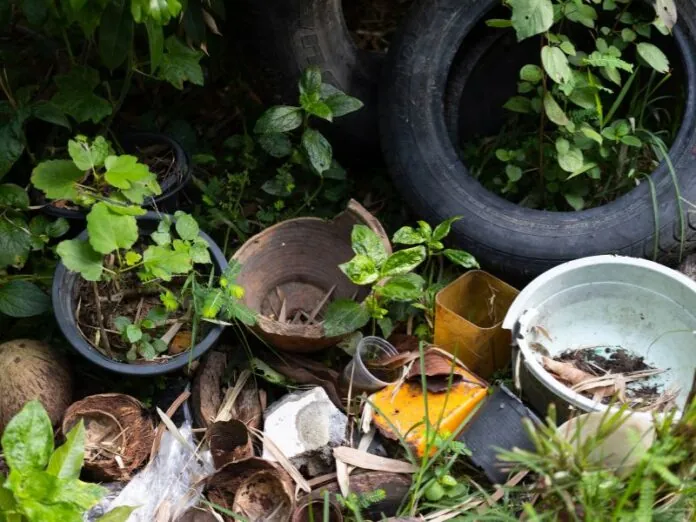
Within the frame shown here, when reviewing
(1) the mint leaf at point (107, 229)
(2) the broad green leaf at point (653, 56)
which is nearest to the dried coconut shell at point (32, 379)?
(1) the mint leaf at point (107, 229)

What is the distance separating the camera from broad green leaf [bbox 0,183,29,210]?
218 cm

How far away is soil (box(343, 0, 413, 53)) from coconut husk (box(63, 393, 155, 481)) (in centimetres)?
154

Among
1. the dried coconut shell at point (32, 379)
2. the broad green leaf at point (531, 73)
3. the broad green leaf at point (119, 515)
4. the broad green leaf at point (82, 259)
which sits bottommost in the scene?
the dried coconut shell at point (32, 379)

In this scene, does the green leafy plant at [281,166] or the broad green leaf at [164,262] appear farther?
the green leafy plant at [281,166]

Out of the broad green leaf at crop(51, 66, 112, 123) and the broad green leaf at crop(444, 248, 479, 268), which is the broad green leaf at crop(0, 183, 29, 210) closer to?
the broad green leaf at crop(51, 66, 112, 123)

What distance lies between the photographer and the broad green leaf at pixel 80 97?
225 centimetres

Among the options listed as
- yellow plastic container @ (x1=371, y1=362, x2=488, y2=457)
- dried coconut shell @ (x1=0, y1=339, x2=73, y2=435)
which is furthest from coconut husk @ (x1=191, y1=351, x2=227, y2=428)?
yellow plastic container @ (x1=371, y1=362, x2=488, y2=457)

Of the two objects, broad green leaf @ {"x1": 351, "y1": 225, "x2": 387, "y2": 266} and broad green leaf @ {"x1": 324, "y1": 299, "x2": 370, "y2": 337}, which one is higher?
broad green leaf @ {"x1": 351, "y1": 225, "x2": 387, "y2": 266}

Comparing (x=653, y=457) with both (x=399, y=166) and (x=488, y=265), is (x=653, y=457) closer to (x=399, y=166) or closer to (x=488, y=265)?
(x=488, y=265)

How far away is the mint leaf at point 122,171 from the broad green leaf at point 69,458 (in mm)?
578

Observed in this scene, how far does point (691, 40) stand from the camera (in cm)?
234

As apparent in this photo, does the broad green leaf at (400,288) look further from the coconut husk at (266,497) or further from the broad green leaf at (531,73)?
the broad green leaf at (531,73)

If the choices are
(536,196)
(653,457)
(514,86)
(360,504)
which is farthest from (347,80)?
(653,457)

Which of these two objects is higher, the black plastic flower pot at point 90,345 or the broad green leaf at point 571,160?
the broad green leaf at point 571,160
